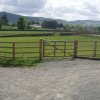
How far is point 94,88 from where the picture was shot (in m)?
12.5

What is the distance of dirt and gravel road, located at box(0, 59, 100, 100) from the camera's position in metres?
11.7

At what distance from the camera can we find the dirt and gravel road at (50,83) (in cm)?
1170

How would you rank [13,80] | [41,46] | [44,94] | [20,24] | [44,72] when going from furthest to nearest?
[20,24]
[41,46]
[44,72]
[13,80]
[44,94]

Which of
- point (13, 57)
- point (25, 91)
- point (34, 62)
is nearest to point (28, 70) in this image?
point (34, 62)

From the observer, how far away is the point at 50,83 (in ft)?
47.2

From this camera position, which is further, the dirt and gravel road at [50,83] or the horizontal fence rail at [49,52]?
the horizontal fence rail at [49,52]

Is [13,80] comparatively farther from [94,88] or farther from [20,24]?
[20,24]

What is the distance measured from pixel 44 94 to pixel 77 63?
31.0ft

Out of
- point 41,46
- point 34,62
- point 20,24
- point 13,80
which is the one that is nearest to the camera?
point 13,80

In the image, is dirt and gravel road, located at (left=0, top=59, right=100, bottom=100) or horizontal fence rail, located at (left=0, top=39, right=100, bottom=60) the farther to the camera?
horizontal fence rail, located at (left=0, top=39, right=100, bottom=60)

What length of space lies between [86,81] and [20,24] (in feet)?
471

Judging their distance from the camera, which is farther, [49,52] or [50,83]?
[49,52]

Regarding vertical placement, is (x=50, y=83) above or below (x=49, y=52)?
above

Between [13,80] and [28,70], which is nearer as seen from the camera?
[13,80]
